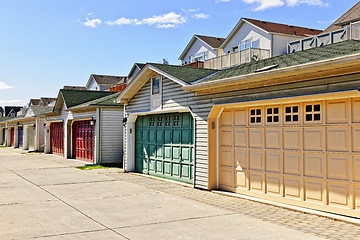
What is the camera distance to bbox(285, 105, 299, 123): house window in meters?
9.21

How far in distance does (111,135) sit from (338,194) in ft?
47.4

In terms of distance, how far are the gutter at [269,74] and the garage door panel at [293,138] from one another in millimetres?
1329

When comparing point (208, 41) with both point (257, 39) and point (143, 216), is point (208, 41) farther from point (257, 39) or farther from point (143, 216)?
point (143, 216)

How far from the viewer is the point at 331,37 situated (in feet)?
55.4

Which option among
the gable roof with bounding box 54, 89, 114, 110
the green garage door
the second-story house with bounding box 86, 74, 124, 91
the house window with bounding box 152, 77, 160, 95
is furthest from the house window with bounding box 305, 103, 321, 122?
the second-story house with bounding box 86, 74, 124, 91

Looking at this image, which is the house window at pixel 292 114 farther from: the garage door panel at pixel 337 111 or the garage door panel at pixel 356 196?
the garage door panel at pixel 356 196

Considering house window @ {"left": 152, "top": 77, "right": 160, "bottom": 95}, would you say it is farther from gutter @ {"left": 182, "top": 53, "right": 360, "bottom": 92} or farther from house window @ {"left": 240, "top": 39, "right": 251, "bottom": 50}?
house window @ {"left": 240, "top": 39, "right": 251, "bottom": 50}

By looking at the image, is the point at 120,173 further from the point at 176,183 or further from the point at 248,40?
the point at 248,40

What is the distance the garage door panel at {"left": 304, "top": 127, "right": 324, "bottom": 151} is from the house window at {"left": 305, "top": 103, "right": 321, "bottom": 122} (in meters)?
0.22

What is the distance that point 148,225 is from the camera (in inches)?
306

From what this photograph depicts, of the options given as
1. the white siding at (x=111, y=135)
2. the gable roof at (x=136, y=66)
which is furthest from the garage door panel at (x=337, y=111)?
the gable roof at (x=136, y=66)

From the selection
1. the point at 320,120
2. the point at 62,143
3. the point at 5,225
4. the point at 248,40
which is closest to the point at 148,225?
the point at 5,225

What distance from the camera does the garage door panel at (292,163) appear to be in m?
9.09

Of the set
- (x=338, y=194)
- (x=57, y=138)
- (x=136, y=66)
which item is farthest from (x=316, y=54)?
(x=136, y=66)
